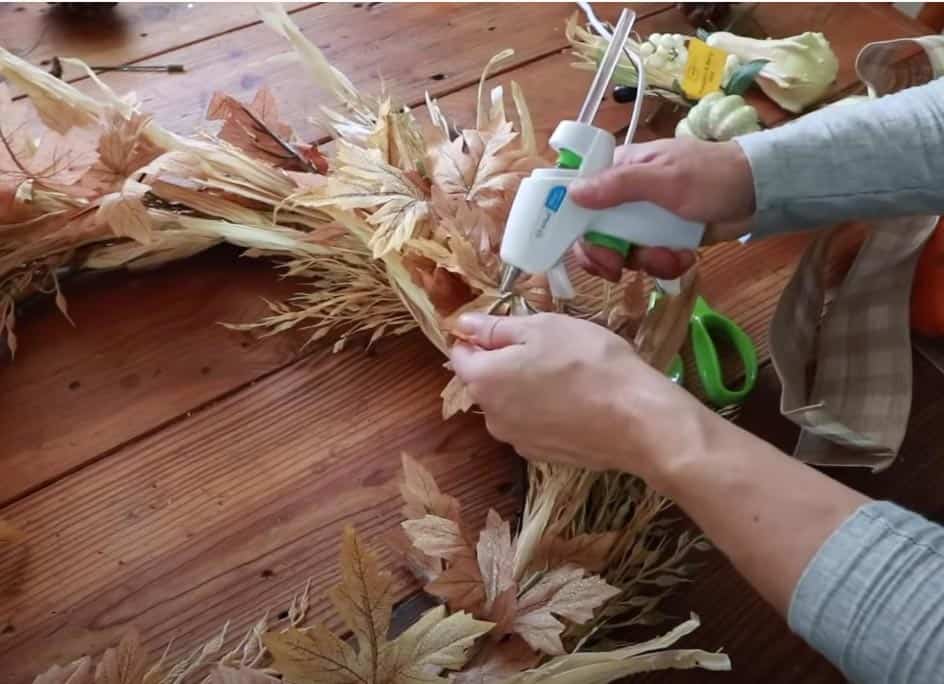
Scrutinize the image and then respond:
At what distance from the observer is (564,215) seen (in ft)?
1.88

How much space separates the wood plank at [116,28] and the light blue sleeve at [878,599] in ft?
2.74

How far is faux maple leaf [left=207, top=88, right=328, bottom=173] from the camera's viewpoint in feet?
2.48

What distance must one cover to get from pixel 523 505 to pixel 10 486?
0.36 m

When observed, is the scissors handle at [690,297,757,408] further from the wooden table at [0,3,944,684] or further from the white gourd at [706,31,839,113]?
the white gourd at [706,31,839,113]

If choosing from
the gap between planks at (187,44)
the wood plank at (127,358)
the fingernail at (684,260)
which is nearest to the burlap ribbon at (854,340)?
the fingernail at (684,260)

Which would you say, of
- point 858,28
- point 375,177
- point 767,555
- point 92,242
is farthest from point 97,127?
point 858,28

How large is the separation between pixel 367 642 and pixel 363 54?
67 cm

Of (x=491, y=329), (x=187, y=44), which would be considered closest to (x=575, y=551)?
(x=491, y=329)

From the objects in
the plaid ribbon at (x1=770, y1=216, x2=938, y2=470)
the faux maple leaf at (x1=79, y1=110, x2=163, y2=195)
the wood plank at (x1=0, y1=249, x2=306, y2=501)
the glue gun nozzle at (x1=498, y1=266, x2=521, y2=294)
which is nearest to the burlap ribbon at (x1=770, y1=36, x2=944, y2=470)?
the plaid ribbon at (x1=770, y1=216, x2=938, y2=470)

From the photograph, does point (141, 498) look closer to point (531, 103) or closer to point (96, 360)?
point (96, 360)

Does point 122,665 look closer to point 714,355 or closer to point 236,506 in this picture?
point 236,506

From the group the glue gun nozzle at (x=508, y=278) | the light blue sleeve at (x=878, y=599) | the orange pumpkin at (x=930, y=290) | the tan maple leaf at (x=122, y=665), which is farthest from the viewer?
the orange pumpkin at (x=930, y=290)

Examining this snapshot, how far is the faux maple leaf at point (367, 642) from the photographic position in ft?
1.55

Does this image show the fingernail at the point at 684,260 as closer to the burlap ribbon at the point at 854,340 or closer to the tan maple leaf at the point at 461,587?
the burlap ribbon at the point at 854,340
